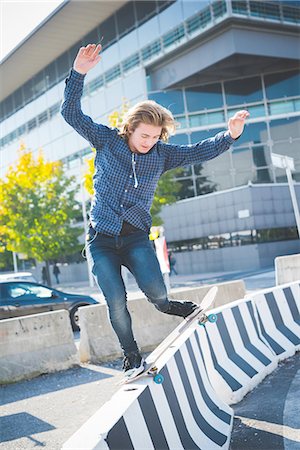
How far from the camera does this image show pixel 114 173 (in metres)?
3.20

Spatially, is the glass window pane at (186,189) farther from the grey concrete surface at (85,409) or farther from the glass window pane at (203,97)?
the grey concrete surface at (85,409)

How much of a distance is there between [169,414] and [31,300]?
8347 mm

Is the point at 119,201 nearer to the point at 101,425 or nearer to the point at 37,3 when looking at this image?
the point at 101,425

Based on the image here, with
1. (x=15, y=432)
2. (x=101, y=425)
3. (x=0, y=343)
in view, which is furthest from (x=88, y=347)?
(x=101, y=425)

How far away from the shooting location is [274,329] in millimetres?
5457

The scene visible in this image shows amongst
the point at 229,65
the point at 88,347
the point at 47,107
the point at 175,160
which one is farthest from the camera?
the point at 47,107

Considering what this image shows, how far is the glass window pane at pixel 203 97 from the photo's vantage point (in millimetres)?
29234

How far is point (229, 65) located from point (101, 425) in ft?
92.1

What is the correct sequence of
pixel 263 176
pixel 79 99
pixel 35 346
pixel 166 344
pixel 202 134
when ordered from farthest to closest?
pixel 202 134
pixel 263 176
pixel 35 346
pixel 166 344
pixel 79 99

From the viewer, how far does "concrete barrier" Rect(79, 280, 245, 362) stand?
709 cm

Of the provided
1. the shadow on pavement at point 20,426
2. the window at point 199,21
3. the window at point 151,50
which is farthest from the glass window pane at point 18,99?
the shadow on pavement at point 20,426

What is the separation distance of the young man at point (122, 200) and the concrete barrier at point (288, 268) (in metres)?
8.66

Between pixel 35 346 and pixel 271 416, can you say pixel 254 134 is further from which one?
pixel 271 416

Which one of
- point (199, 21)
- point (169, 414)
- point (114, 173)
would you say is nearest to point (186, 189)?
point (199, 21)
